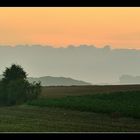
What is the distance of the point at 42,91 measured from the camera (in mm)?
3369

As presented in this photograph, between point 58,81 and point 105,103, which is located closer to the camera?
point 58,81

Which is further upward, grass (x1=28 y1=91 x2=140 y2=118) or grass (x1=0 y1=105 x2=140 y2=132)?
grass (x1=28 y1=91 x2=140 y2=118)

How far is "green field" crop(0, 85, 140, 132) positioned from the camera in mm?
3586

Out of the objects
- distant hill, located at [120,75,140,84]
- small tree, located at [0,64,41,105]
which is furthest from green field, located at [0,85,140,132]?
distant hill, located at [120,75,140,84]

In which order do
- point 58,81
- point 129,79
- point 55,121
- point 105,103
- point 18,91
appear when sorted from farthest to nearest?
point 105,103, point 55,121, point 129,79, point 58,81, point 18,91

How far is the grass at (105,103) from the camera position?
422cm

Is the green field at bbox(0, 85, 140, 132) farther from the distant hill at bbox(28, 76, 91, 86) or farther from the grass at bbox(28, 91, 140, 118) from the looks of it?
the distant hill at bbox(28, 76, 91, 86)

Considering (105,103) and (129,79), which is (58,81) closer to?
(129,79)

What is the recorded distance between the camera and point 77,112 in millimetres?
4633

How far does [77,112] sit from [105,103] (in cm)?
74

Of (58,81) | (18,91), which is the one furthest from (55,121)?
(18,91)
